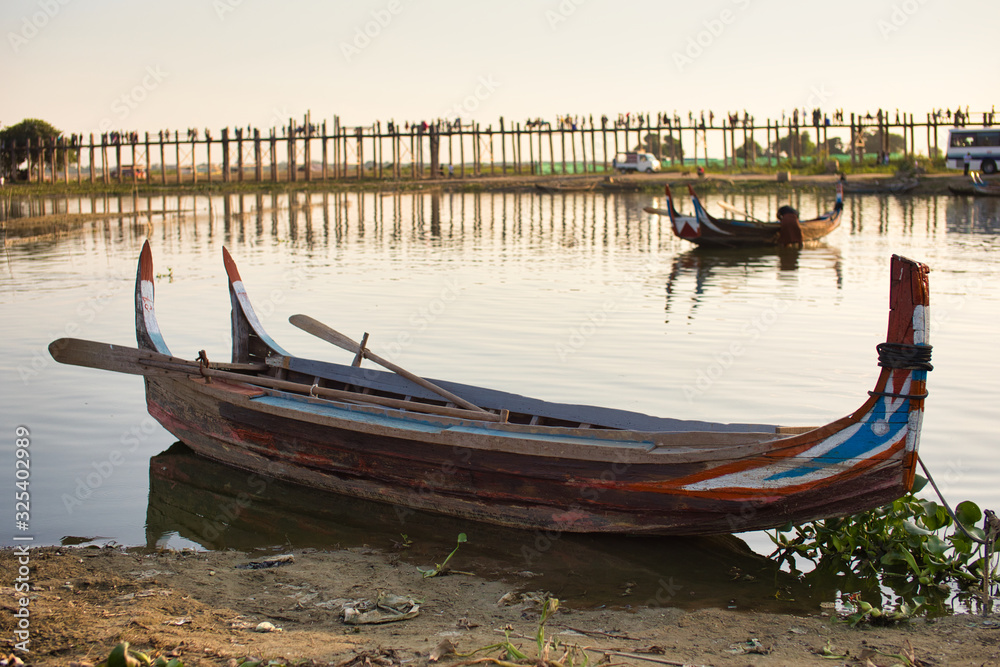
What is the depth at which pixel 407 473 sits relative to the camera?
5750 millimetres

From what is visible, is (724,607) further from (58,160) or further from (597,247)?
(58,160)

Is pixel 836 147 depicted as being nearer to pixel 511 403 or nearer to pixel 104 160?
pixel 104 160

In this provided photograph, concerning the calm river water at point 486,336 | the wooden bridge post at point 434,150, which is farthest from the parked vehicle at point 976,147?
the wooden bridge post at point 434,150

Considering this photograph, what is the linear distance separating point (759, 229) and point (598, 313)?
30.8 ft

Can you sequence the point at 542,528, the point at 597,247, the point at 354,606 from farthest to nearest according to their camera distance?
the point at 597,247, the point at 542,528, the point at 354,606

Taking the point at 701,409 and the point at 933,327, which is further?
the point at 933,327

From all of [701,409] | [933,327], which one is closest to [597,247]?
[933,327]

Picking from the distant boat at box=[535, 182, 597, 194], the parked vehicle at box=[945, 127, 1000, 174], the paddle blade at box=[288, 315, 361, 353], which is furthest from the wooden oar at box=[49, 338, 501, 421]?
the distant boat at box=[535, 182, 597, 194]

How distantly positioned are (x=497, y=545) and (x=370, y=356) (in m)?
2.05

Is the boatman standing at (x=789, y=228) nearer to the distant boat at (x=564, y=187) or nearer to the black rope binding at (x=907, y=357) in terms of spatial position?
the black rope binding at (x=907, y=357)

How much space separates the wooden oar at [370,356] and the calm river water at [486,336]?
0.88 m

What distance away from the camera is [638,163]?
54812 millimetres

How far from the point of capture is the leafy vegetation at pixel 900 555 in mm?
4719

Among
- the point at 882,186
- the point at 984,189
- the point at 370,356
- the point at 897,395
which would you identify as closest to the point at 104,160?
the point at 882,186
